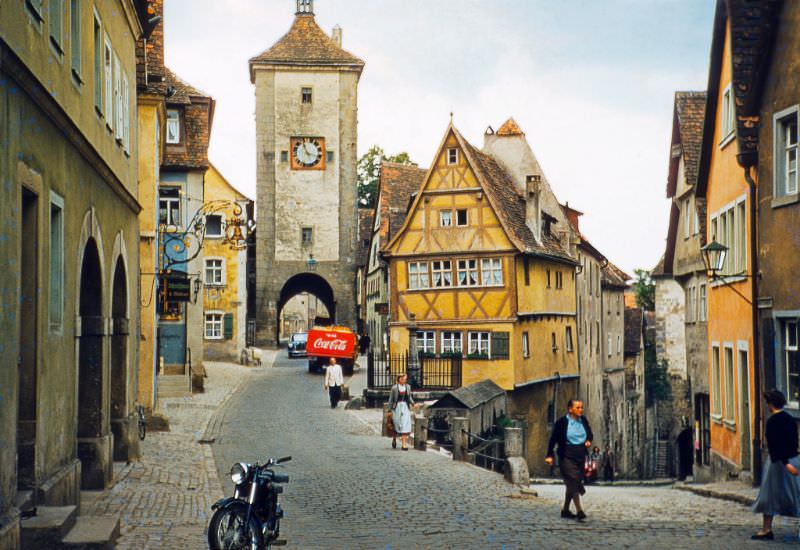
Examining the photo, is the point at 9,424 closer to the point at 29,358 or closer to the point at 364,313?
the point at 29,358

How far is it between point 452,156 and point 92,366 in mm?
25423

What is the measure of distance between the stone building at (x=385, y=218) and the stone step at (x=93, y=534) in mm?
30236

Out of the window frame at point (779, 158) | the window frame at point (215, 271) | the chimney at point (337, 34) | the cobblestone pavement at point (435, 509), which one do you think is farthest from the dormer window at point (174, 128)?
the chimney at point (337, 34)

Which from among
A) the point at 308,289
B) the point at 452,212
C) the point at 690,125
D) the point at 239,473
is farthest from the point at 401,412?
the point at 308,289

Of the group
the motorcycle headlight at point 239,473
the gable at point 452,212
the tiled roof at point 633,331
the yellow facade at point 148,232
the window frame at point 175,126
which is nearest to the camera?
the motorcycle headlight at point 239,473

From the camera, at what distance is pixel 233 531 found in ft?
32.5

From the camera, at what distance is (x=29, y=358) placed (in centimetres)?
1063

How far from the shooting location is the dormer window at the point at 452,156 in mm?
39750

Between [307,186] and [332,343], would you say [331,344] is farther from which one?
[307,186]

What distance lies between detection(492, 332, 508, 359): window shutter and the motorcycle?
28594 mm

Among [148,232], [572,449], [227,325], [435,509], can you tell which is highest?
[148,232]

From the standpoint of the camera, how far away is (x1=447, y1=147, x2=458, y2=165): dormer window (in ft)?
130

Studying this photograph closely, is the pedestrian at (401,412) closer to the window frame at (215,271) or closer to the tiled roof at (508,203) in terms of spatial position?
the tiled roof at (508,203)

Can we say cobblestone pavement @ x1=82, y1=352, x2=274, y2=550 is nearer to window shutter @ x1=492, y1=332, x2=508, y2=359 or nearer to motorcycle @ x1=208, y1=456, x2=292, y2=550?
motorcycle @ x1=208, y1=456, x2=292, y2=550
